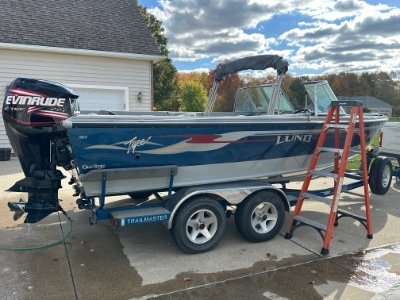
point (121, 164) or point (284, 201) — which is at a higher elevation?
point (121, 164)

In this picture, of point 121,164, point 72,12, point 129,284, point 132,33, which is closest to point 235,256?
point 129,284

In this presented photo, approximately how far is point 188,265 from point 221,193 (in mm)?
925

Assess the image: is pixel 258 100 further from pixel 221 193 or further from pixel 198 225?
pixel 198 225

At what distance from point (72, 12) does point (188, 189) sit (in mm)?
10361

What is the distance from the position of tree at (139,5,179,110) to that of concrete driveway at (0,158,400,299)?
20668 mm

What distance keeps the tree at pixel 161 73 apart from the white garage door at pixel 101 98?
13093 mm

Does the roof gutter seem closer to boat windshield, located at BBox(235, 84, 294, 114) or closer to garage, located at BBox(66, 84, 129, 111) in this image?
garage, located at BBox(66, 84, 129, 111)

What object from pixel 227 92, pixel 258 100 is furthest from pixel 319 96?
pixel 227 92

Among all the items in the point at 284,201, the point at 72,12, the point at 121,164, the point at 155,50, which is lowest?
the point at 284,201

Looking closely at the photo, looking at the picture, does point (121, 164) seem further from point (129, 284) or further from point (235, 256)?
point (235, 256)

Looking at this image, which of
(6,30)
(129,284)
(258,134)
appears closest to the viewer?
(129,284)

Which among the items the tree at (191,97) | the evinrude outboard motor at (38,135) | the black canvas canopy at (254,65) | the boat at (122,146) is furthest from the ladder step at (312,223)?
the tree at (191,97)

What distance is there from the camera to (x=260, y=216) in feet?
16.0

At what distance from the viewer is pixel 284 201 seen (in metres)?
4.99
